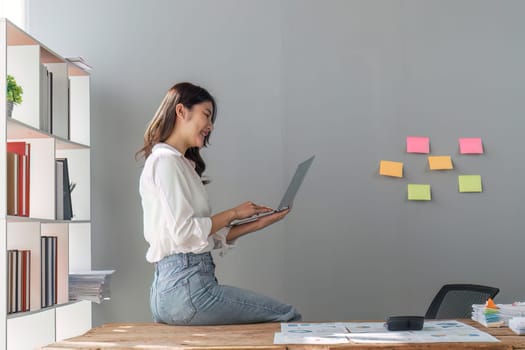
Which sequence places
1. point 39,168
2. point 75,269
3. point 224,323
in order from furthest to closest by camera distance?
point 75,269, point 39,168, point 224,323

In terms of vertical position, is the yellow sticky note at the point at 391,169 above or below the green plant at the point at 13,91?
below

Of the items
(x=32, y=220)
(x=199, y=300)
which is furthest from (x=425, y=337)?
(x=32, y=220)

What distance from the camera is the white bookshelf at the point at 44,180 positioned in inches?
107

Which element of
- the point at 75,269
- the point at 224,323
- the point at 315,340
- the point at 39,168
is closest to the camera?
the point at 315,340

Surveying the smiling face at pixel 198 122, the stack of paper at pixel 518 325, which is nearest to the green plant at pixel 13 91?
the smiling face at pixel 198 122

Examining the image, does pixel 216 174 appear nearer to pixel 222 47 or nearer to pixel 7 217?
pixel 222 47

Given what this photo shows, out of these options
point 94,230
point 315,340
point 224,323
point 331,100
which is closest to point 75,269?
point 94,230

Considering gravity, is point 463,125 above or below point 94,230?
above

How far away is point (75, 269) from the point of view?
11.4ft

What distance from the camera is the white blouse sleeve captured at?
2.51 m

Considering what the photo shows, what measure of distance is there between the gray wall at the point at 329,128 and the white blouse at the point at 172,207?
0.95 meters

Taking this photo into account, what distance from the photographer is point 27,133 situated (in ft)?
9.75

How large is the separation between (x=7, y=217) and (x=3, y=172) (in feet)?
0.51

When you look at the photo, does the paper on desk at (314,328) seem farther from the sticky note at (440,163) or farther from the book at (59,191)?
the sticky note at (440,163)
